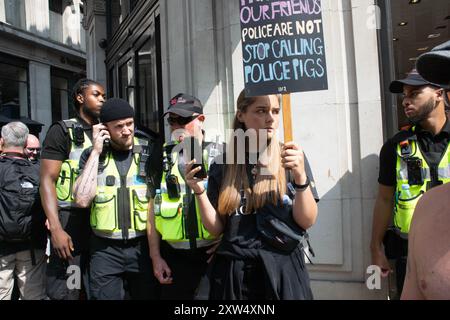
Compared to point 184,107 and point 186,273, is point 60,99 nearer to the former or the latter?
point 184,107

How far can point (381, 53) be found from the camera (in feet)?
13.5

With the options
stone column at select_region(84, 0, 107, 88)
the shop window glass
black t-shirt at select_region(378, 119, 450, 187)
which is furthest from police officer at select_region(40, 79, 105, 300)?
the shop window glass

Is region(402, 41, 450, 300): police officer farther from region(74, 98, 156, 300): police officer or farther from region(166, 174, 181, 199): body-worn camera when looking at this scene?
region(74, 98, 156, 300): police officer

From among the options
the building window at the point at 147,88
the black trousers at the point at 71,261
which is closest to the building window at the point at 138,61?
the building window at the point at 147,88

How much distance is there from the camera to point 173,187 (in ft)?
9.55

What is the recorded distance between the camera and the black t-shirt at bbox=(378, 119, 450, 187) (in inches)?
119

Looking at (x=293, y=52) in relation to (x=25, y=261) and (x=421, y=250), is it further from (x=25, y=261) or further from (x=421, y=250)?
(x=25, y=261)

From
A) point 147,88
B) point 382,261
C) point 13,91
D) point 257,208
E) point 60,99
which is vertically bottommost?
point 382,261

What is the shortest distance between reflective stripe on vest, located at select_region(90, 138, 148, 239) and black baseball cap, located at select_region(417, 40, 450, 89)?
2.26 meters

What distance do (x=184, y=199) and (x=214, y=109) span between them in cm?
196

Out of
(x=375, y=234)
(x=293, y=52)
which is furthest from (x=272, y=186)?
(x=375, y=234)

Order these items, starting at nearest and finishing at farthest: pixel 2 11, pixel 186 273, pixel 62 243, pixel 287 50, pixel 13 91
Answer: pixel 287 50, pixel 186 273, pixel 62 243, pixel 2 11, pixel 13 91

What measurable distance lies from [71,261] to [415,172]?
107 inches

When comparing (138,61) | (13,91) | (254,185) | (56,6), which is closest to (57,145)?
(254,185)
